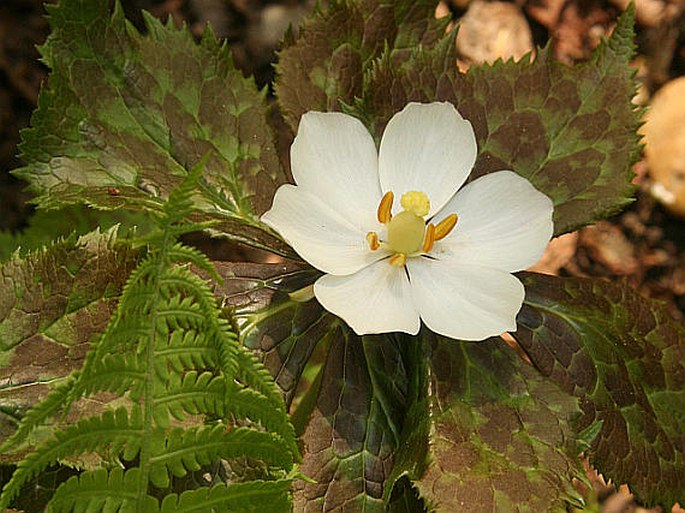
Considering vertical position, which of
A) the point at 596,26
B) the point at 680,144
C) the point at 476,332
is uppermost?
the point at 476,332

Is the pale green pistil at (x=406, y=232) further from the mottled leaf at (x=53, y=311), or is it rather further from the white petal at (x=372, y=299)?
the mottled leaf at (x=53, y=311)

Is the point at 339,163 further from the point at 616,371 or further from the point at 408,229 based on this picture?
the point at 616,371

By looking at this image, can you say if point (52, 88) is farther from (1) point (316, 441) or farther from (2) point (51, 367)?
(1) point (316, 441)

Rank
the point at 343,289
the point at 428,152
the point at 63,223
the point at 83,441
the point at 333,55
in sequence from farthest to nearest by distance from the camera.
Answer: the point at 63,223 < the point at 333,55 < the point at 428,152 < the point at 343,289 < the point at 83,441

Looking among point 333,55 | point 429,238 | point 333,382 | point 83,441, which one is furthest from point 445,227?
point 83,441

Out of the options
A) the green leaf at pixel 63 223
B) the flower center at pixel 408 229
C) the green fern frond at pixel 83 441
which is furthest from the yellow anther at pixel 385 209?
the green leaf at pixel 63 223

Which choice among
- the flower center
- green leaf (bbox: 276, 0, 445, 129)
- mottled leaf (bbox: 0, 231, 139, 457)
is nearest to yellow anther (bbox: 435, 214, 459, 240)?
the flower center

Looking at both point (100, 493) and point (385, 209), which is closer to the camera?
point (100, 493)

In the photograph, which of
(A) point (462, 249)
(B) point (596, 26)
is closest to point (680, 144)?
(B) point (596, 26)
